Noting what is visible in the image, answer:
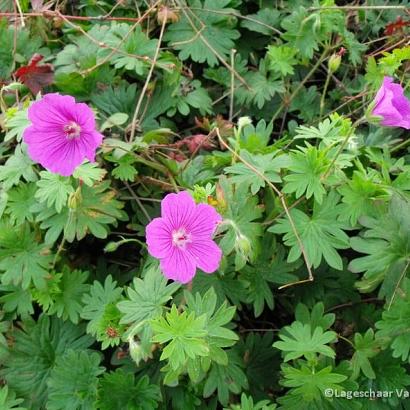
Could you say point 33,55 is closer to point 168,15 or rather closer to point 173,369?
point 168,15

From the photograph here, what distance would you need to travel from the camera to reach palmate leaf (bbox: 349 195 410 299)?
4.69 ft

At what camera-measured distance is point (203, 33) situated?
2150mm

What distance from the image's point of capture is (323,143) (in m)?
1.65

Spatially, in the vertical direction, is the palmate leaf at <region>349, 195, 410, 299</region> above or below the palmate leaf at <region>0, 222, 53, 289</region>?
above

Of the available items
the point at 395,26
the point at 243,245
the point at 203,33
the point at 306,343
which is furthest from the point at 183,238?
the point at 395,26

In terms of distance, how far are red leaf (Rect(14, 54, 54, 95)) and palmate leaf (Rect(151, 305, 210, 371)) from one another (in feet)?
3.26

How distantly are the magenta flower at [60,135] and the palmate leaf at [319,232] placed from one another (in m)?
0.55

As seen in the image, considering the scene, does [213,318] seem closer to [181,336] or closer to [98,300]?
[181,336]

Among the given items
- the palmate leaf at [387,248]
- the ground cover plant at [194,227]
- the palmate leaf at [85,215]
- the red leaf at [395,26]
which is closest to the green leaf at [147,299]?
the ground cover plant at [194,227]

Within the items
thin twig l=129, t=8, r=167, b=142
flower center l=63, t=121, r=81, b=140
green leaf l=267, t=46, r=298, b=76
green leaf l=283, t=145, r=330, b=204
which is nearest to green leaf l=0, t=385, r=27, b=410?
flower center l=63, t=121, r=81, b=140

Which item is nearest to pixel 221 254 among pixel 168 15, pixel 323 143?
pixel 323 143

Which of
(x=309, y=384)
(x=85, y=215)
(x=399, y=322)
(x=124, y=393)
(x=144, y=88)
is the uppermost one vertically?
(x=144, y=88)

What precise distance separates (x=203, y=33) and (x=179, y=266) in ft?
3.68

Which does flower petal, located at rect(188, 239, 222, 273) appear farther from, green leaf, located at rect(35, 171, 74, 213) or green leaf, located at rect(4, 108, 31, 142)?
green leaf, located at rect(4, 108, 31, 142)
